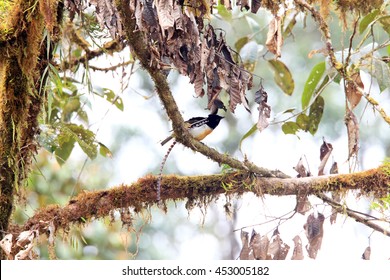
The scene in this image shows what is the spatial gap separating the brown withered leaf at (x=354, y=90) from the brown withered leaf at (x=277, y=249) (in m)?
0.70

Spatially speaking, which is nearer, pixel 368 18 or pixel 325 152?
pixel 325 152

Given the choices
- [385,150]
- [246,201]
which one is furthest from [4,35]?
[385,150]

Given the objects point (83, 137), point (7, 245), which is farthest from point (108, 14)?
point (83, 137)

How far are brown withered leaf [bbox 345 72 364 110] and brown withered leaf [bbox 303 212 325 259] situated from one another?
59 centimetres

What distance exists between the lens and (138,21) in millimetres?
1845

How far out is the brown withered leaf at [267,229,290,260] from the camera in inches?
94.3

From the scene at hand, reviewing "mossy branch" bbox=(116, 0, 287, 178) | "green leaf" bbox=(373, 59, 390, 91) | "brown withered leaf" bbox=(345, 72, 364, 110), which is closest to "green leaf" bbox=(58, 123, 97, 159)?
"mossy branch" bbox=(116, 0, 287, 178)

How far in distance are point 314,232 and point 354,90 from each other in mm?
712

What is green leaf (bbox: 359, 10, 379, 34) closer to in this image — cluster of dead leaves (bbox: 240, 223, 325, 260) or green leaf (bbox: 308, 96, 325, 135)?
green leaf (bbox: 308, 96, 325, 135)


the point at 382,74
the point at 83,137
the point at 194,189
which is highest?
the point at 382,74

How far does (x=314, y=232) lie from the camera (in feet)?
7.82

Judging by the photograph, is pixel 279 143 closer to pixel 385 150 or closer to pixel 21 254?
pixel 385 150

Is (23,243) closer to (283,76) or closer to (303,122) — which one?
(303,122)

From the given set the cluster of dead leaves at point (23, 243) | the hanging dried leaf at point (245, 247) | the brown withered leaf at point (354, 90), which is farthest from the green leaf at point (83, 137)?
the brown withered leaf at point (354, 90)
